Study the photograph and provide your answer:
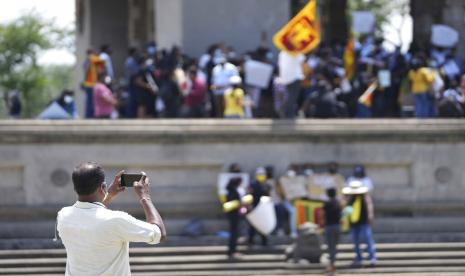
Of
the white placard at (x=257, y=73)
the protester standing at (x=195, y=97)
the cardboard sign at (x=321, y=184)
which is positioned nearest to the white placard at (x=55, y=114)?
the protester standing at (x=195, y=97)

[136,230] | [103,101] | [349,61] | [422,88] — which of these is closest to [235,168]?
[103,101]

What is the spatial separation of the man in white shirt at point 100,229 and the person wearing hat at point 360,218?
39.1 feet

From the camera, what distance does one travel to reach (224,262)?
19141 mm

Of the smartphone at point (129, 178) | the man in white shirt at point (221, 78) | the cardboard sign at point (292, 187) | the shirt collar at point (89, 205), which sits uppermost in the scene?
the man in white shirt at point (221, 78)

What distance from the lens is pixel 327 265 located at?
18.9 metres

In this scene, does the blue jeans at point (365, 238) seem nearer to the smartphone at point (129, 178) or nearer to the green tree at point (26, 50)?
the smartphone at point (129, 178)

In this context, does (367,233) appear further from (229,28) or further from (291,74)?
(229,28)

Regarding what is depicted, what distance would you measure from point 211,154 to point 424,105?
4.17m

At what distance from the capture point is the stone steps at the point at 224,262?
18.8 metres

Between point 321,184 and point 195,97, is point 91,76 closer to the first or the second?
point 195,97

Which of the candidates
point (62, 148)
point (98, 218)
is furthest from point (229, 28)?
point (98, 218)

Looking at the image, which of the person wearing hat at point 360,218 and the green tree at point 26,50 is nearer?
the person wearing hat at point 360,218

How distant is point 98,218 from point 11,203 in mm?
13347

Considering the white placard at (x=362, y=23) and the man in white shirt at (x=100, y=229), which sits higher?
the white placard at (x=362, y=23)
